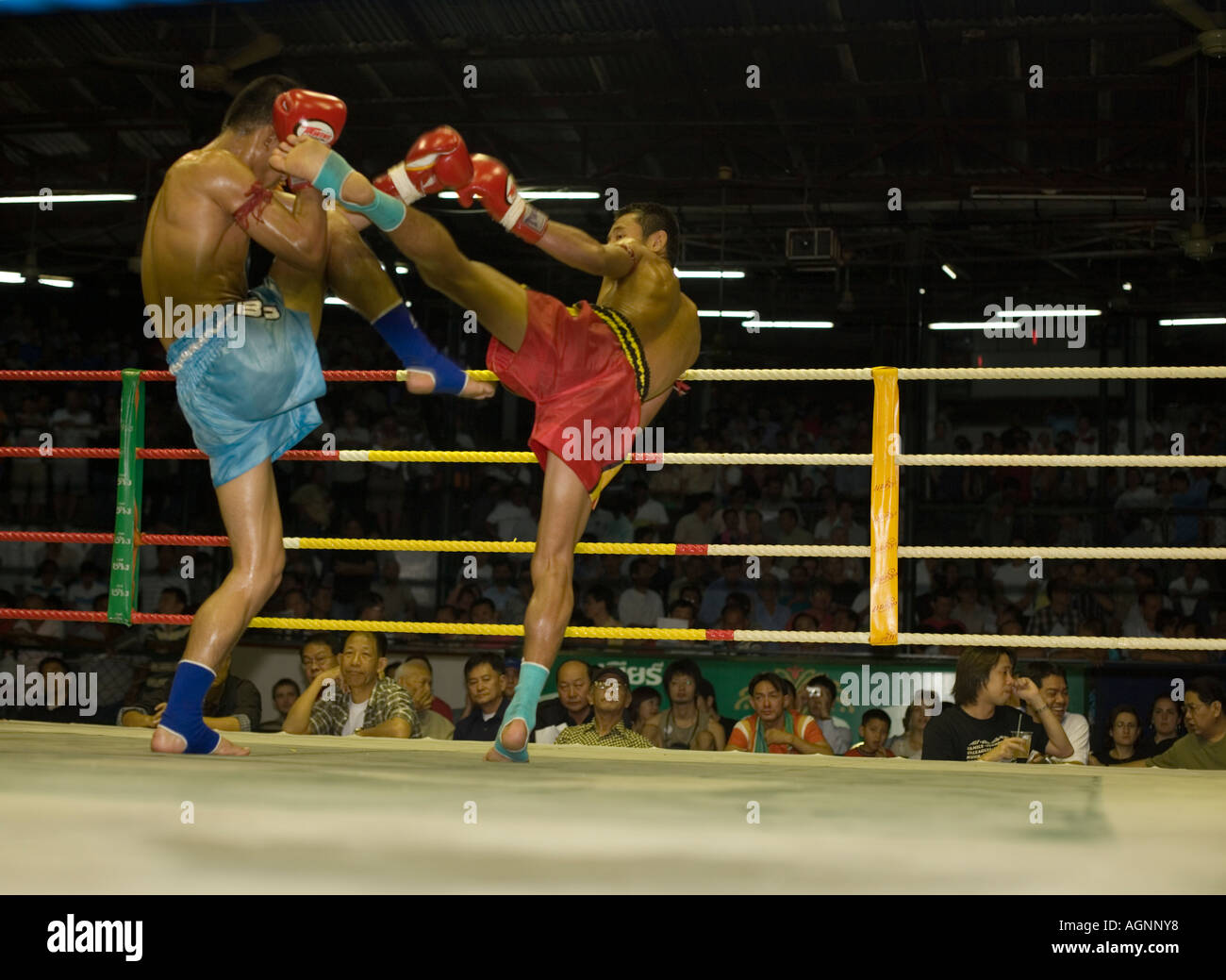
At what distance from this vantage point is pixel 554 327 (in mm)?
2621

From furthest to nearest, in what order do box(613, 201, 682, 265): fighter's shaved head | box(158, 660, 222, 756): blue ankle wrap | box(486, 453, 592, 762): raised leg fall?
box(613, 201, 682, 265): fighter's shaved head
box(486, 453, 592, 762): raised leg
box(158, 660, 222, 756): blue ankle wrap

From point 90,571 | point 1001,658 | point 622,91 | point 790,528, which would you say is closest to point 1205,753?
point 1001,658

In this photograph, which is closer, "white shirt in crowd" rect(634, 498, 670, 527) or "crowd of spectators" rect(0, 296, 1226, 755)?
"crowd of spectators" rect(0, 296, 1226, 755)

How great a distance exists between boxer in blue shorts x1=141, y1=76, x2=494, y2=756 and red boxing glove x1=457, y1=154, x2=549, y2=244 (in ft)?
0.90

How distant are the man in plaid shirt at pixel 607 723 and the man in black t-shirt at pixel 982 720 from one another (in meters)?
0.87

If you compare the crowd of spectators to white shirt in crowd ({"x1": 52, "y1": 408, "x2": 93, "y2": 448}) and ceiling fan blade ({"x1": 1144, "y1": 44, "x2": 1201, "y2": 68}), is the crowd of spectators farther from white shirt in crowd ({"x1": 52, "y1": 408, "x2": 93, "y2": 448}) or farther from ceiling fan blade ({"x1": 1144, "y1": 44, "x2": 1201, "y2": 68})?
ceiling fan blade ({"x1": 1144, "y1": 44, "x2": 1201, "y2": 68})

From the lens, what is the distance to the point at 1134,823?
184 cm

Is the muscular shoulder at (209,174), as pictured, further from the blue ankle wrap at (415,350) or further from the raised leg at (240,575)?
the raised leg at (240,575)

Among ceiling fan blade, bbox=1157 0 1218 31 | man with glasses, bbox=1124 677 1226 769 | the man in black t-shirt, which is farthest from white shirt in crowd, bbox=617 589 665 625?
ceiling fan blade, bbox=1157 0 1218 31

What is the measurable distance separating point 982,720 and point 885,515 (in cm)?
79

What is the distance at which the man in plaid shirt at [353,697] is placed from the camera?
383cm

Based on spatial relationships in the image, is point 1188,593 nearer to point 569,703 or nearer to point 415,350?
point 569,703

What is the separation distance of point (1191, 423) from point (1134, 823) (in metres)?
9.17

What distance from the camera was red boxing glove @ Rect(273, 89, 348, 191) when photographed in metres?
2.29
